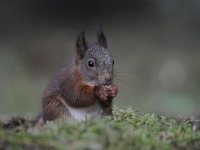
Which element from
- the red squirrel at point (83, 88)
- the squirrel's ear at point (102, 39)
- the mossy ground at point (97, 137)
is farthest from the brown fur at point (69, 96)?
the mossy ground at point (97, 137)

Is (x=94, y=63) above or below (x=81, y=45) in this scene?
below

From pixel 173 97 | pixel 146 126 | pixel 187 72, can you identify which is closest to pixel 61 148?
pixel 146 126

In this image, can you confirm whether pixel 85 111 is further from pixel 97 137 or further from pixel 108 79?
pixel 97 137

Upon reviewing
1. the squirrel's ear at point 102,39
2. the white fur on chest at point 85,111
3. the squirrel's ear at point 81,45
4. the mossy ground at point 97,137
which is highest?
the squirrel's ear at point 102,39

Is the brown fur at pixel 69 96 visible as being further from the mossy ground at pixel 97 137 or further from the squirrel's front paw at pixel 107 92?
the mossy ground at pixel 97 137

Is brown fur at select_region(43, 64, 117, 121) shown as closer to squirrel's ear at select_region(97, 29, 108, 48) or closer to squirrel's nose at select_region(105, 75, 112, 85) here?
squirrel's nose at select_region(105, 75, 112, 85)

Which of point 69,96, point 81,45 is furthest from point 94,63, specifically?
point 69,96

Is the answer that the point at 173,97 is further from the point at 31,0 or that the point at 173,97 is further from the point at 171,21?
the point at 31,0
